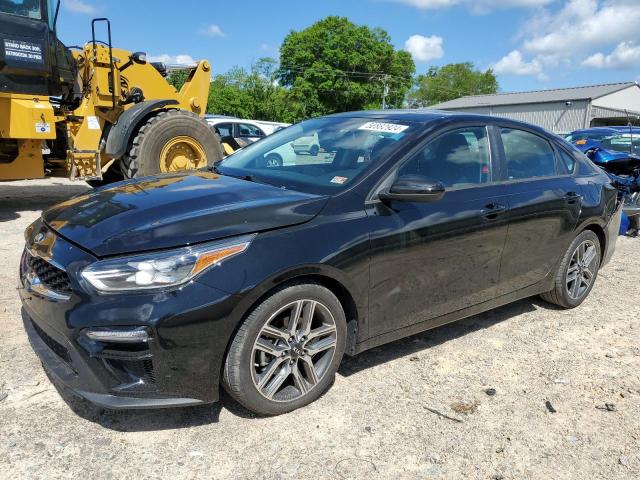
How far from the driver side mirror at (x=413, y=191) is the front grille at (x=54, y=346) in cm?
186

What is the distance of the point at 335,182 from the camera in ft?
10.3

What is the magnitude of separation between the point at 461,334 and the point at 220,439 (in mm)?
2188

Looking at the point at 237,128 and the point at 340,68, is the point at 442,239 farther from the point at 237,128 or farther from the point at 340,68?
the point at 340,68

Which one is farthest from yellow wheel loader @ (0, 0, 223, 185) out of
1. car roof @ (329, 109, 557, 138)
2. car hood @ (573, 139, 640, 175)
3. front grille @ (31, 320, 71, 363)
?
car hood @ (573, 139, 640, 175)

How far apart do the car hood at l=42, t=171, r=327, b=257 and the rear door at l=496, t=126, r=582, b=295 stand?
5.56 ft

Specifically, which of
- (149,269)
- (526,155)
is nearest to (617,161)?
(526,155)

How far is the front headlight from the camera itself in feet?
7.79

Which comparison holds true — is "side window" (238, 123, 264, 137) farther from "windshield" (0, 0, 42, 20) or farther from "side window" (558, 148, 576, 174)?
"side window" (558, 148, 576, 174)

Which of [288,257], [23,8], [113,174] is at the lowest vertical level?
[113,174]

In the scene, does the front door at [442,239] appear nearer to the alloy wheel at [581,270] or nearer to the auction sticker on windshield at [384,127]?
the auction sticker on windshield at [384,127]

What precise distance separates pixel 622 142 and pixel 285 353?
1097 centimetres

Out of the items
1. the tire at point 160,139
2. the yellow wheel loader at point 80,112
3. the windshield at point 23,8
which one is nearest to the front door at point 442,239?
the tire at point 160,139

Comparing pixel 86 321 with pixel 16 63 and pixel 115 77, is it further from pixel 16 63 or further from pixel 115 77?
pixel 115 77

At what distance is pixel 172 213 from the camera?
269cm
